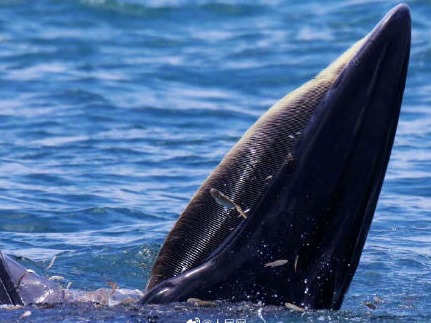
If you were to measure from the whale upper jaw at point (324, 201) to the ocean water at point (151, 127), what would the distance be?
0.31ft

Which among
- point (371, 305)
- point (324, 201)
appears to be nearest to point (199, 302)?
point (324, 201)

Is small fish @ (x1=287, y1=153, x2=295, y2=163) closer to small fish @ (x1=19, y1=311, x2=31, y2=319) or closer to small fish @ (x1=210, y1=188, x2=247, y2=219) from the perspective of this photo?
small fish @ (x1=210, y1=188, x2=247, y2=219)

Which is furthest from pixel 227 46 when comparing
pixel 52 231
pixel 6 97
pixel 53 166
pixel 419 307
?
pixel 419 307

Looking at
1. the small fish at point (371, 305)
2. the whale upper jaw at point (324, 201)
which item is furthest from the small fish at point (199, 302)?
the small fish at point (371, 305)

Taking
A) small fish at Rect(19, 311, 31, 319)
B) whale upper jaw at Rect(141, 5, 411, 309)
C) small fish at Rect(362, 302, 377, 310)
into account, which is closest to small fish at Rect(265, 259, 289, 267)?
whale upper jaw at Rect(141, 5, 411, 309)

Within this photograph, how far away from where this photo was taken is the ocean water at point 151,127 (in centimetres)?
619

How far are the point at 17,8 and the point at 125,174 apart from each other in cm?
764

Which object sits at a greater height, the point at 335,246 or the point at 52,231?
the point at 335,246

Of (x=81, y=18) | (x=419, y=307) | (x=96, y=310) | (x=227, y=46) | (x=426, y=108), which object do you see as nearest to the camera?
(x=96, y=310)

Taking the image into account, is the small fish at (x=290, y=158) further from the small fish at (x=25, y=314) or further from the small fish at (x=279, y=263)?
→ the small fish at (x=25, y=314)

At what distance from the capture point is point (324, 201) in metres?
4.14

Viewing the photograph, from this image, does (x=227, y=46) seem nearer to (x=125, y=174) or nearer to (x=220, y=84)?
(x=220, y=84)

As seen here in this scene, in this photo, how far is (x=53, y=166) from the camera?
921 cm

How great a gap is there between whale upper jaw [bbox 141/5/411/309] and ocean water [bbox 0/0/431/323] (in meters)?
0.09
